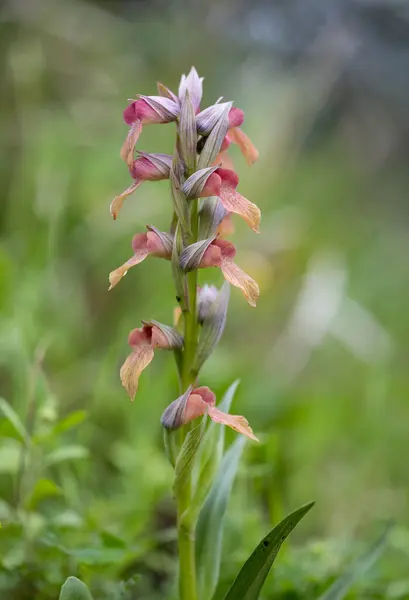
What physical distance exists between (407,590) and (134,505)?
70 centimetres

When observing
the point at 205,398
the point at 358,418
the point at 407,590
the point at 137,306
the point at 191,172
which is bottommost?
the point at 137,306

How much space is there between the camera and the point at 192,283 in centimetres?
125

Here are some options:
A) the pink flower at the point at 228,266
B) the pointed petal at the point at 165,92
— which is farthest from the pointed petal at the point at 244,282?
the pointed petal at the point at 165,92

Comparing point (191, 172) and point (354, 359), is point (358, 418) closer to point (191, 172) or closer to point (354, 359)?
point (354, 359)

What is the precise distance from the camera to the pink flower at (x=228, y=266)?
45.7 inches

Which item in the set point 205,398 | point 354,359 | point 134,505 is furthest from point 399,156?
point 205,398

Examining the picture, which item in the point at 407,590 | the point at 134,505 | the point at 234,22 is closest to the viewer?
the point at 407,590

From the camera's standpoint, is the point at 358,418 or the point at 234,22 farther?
the point at 234,22

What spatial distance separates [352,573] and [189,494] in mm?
359

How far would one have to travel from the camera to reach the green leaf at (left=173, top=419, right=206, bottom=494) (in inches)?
46.9

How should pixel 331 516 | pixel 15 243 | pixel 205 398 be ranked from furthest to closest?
pixel 15 243 → pixel 331 516 → pixel 205 398

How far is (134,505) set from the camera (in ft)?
6.07

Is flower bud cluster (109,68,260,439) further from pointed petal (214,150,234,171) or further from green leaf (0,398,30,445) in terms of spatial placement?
green leaf (0,398,30,445)

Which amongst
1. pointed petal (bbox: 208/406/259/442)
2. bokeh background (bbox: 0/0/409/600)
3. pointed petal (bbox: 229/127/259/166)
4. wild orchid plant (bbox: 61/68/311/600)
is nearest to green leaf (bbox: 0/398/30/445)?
bokeh background (bbox: 0/0/409/600)
